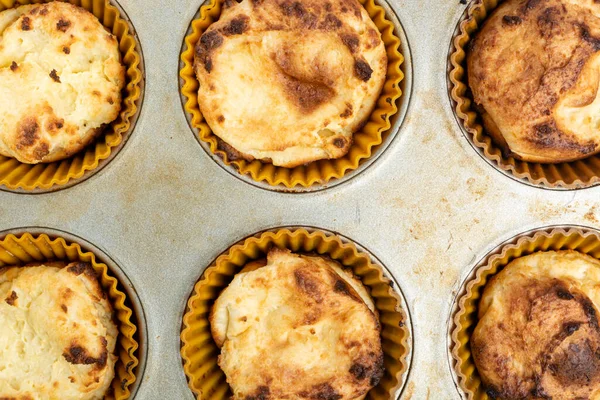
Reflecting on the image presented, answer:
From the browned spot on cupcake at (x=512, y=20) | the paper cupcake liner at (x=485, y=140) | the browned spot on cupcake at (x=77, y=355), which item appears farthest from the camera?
the paper cupcake liner at (x=485, y=140)

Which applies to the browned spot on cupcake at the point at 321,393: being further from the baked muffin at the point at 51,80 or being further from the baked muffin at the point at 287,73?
the baked muffin at the point at 51,80

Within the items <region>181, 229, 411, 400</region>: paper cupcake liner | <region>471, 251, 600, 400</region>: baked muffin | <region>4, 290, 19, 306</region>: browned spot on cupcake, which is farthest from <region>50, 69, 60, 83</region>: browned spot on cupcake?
<region>471, 251, 600, 400</region>: baked muffin

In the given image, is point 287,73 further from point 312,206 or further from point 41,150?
point 41,150

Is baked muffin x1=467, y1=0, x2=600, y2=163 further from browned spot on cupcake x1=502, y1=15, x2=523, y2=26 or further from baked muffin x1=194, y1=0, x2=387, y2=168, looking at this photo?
baked muffin x1=194, y1=0, x2=387, y2=168

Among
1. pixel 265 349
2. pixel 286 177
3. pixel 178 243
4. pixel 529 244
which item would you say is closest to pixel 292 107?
pixel 286 177

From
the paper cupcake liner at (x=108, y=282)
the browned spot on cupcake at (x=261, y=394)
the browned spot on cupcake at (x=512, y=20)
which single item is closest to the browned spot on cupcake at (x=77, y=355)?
the paper cupcake liner at (x=108, y=282)


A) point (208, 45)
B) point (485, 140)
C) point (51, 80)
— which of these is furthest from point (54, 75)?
point (485, 140)

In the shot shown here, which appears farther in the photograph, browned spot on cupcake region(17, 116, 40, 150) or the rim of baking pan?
the rim of baking pan
